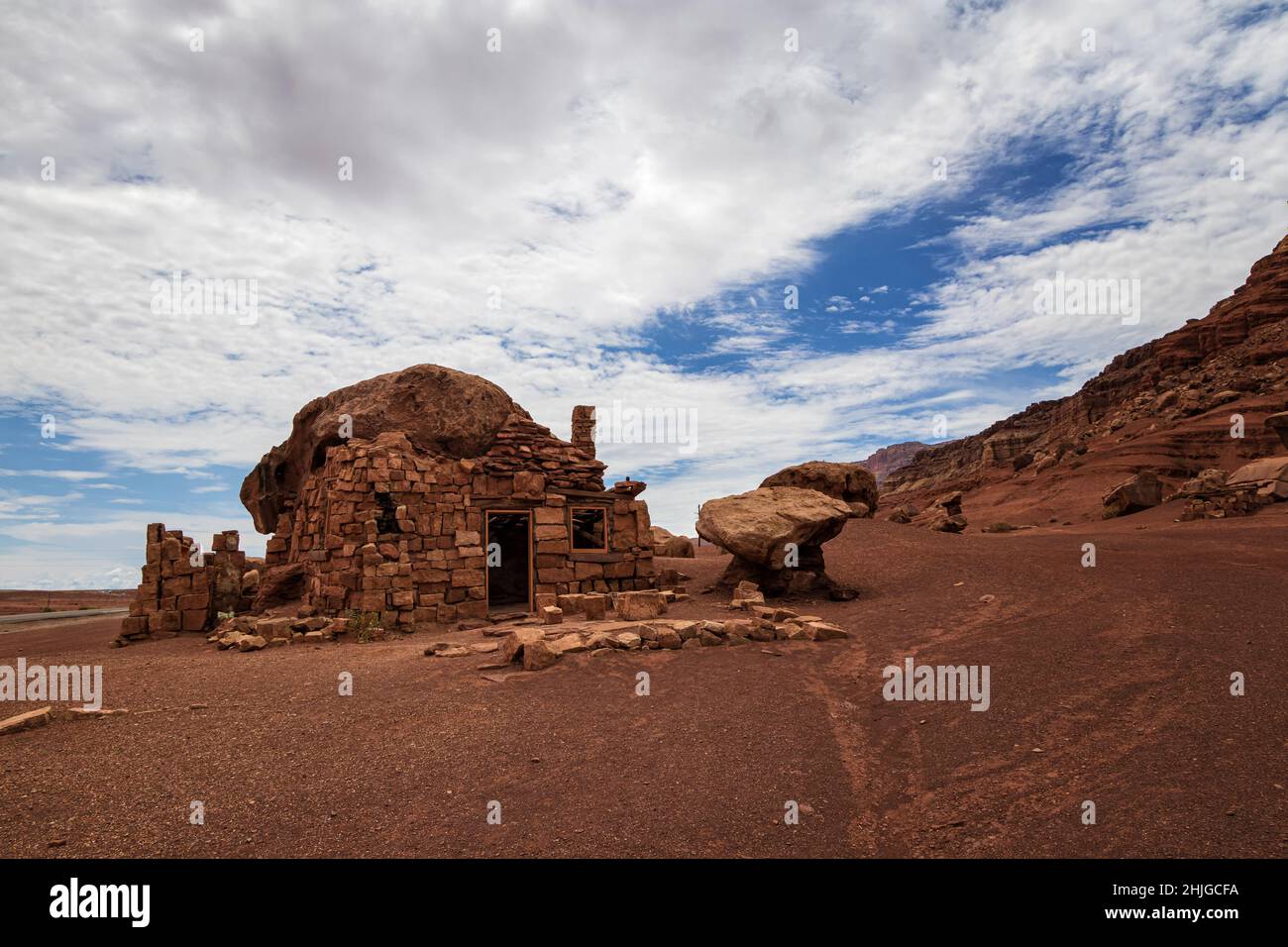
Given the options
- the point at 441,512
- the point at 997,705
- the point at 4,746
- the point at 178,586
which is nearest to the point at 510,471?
the point at 441,512

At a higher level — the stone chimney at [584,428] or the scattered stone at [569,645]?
the stone chimney at [584,428]

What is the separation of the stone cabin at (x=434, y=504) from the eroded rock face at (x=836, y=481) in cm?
793

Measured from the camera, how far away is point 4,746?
22.4 feet

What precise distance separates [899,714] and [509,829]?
15.6 ft

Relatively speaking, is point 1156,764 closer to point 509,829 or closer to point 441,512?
point 509,829

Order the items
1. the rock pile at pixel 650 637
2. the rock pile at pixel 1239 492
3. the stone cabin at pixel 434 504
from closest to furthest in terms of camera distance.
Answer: the rock pile at pixel 650 637, the stone cabin at pixel 434 504, the rock pile at pixel 1239 492

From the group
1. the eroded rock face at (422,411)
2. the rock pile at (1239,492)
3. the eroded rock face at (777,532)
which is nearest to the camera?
the eroded rock face at (777,532)

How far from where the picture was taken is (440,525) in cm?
1703

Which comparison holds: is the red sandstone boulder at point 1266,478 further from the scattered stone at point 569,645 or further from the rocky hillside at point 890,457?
the rocky hillside at point 890,457

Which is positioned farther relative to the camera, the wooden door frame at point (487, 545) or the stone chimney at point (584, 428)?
the stone chimney at point (584, 428)

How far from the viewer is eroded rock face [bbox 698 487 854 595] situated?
15.7 meters

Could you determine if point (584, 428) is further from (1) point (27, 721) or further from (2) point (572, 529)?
(1) point (27, 721)

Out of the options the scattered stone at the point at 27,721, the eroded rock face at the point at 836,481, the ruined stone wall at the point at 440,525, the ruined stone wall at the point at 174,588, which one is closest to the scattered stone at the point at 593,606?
the ruined stone wall at the point at 440,525

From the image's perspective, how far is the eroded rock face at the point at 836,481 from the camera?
82.8ft
